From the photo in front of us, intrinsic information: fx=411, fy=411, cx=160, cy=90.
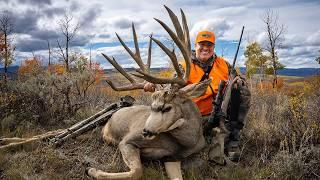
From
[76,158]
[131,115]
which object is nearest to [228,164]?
[131,115]

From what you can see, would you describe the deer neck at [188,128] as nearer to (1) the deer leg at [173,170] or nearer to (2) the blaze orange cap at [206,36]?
(1) the deer leg at [173,170]

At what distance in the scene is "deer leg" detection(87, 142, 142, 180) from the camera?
464 centimetres

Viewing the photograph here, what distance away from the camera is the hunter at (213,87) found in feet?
20.1

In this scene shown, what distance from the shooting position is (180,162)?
17.6 ft

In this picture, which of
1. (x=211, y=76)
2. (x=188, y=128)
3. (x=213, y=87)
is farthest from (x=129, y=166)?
(x=211, y=76)

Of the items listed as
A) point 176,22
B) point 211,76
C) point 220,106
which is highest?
point 176,22

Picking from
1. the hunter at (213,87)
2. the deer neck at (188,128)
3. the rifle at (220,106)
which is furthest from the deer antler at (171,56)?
the hunter at (213,87)

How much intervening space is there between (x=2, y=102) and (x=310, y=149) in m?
5.47

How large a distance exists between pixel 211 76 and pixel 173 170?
1792 mm

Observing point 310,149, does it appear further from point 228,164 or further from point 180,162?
point 180,162

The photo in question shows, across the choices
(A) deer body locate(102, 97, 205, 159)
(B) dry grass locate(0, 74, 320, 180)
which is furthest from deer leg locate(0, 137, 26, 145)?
(A) deer body locate(102, 97, 205, 159)

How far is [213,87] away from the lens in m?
6.26

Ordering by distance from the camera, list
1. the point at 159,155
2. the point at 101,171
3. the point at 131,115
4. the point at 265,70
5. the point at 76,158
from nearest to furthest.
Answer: the point at 101,171
the point at 159,155
the point at 76,158
the point at 131,115
the point at 265,70

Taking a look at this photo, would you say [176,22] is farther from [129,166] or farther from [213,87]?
[129,166]
